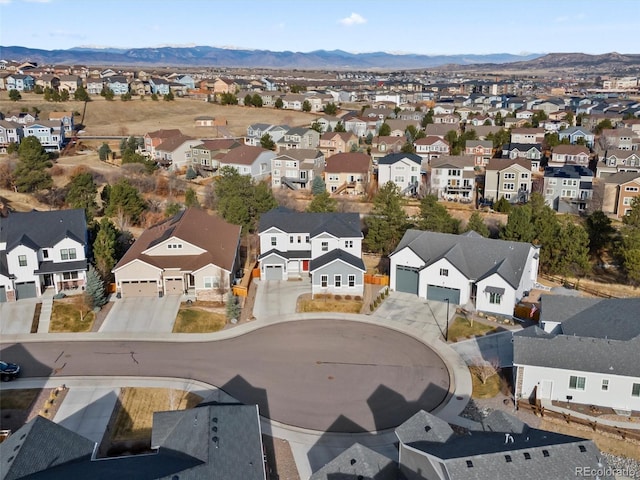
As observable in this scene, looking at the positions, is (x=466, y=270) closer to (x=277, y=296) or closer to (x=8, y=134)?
(x=277, y=296)

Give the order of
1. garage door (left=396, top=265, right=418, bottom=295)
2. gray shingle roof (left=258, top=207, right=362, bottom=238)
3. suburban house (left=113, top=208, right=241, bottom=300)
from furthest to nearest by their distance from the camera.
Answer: gray shingle roof (left=258, top=207, right=362, bottom=238) → garage door (left=396, top=265, right=418, bottom=295) → suburban house (left=113, top=208, right=241, bottom=300)

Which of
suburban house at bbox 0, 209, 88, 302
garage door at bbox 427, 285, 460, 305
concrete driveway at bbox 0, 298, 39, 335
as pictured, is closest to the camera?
concrete driveway at bbox 0, 298, 39, 335

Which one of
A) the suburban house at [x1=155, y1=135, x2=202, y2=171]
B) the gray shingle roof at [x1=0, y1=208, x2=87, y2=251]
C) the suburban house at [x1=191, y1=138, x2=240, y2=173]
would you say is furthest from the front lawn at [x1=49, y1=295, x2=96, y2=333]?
the suburban house at [x1=155, y1=135, x2=202, y2=171]

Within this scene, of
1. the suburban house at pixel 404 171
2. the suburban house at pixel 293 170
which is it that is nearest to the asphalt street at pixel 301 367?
the suburban house at pixel 404 171

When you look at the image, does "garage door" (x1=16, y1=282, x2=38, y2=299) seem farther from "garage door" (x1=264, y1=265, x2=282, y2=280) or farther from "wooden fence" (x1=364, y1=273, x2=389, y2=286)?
"wooden fence" (x1=364, y1=273, x2=389, y2=286)

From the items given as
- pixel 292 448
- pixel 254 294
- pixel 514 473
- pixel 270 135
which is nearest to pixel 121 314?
pixel 254 294

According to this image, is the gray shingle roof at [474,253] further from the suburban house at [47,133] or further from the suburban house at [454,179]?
the suburban house at [47,133]
